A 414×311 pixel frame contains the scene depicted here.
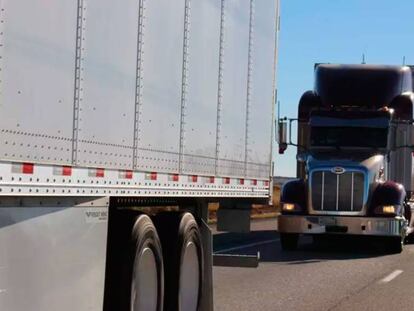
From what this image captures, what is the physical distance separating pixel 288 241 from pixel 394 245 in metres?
2.40

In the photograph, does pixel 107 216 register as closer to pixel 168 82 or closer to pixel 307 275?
pixel 168 82

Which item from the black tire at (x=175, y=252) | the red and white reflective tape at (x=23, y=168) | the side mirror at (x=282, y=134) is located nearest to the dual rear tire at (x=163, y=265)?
the black tire at (x=175, y=252)

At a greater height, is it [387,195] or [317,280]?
[387,195]

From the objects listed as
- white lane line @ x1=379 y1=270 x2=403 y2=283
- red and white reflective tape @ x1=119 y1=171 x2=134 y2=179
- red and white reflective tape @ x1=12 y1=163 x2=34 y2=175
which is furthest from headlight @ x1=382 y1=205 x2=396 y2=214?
red and white reflective tape @ x1=12 y1=163 x2=34 y2=175

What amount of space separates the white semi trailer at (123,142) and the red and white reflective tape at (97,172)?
0.01m

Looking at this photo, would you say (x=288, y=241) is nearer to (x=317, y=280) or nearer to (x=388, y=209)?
(x=388, y=209)

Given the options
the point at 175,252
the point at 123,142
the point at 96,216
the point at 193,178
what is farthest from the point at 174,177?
the point at 96,216

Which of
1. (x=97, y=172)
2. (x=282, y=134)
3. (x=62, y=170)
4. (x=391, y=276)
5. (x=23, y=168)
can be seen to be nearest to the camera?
(x=23, y=168)

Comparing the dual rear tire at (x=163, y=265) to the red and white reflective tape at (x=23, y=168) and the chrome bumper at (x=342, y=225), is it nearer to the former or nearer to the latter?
the red and white reflective tape at (x=23, y=168)

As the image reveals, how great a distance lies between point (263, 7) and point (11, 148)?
5191 millimetres

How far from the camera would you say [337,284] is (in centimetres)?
1284

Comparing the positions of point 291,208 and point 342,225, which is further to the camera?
point 291,208

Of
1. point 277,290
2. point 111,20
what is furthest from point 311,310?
point 111,20

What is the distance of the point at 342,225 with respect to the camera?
1831 cm
